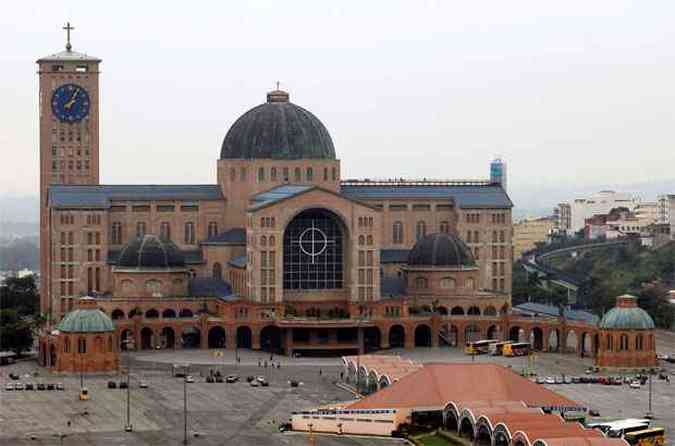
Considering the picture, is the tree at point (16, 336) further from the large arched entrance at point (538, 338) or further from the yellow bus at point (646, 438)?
the yellow bus at point (646, 438)

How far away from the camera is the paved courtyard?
138250mm

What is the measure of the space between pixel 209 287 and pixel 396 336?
15.8m

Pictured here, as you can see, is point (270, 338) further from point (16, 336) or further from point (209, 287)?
point (16, 336)

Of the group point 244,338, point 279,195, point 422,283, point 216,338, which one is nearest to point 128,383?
point 216,338

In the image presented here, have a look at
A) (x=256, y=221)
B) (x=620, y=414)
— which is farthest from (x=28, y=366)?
(x=620, y=414)

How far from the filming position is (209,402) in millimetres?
153500

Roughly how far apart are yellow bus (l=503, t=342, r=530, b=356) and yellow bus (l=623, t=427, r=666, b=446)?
48.2 metres

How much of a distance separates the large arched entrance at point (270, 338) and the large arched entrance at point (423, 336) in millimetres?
11074

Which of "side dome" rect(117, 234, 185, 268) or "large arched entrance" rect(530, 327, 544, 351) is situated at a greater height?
"side dome" rect(117, 234, 185, 268)

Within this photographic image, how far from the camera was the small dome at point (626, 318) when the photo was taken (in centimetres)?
17512

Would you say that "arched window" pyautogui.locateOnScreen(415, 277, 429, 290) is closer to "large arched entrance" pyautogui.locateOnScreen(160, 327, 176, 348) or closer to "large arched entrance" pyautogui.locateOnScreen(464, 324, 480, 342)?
"large arched entrance" pyautogui.locateOnScreen(464, 324, 480, 342)

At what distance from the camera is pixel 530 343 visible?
192m

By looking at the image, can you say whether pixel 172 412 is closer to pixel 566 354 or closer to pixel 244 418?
pixel 244 418

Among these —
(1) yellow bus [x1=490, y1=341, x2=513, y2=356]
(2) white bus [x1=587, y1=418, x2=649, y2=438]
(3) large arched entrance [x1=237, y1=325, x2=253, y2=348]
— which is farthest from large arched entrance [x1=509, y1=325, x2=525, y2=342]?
(2) white bus [x1=587, y1=418, x2=649, y2=438]
